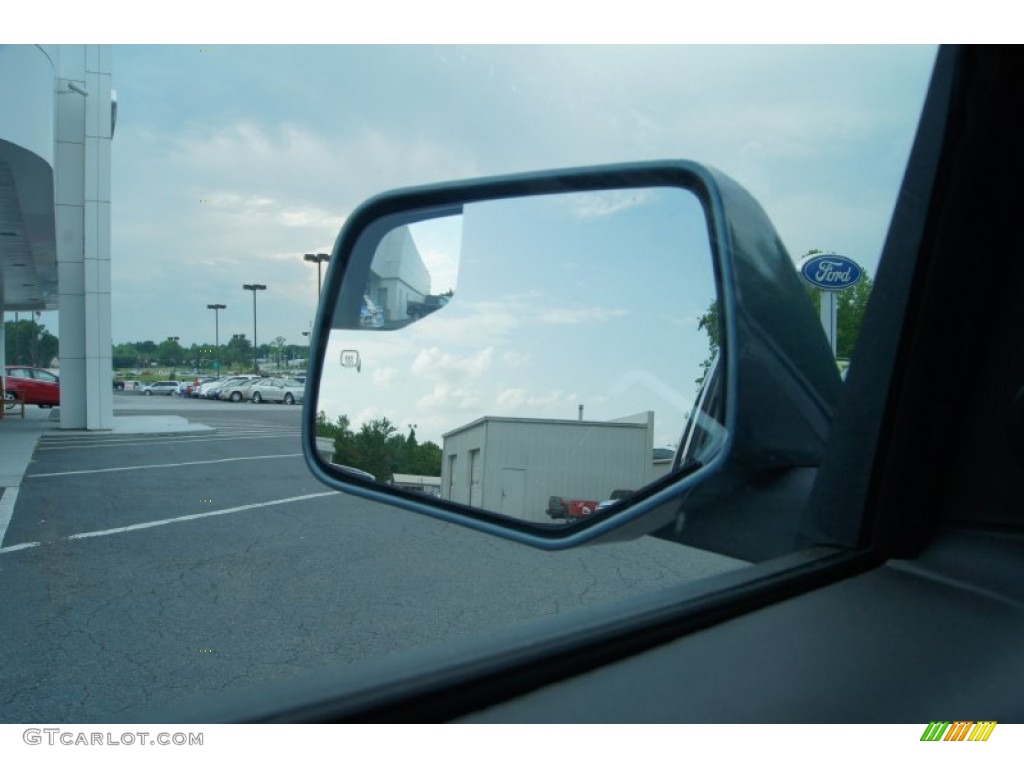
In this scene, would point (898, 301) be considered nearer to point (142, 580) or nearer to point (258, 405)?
point (142, 580)

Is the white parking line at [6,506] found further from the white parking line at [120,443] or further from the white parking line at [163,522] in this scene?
the white parking line at [120,443]

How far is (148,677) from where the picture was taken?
338 centimetres

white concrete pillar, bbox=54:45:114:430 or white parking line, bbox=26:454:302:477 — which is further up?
white concrete pillar, bbox=54:45:114:430

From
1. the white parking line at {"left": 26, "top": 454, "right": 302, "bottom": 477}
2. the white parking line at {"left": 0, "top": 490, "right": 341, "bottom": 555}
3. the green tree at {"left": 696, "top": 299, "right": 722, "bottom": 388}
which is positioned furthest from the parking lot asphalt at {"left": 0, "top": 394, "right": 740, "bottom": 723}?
the white parking line at {"left": 26, "top": 454, "right": 302, "bottom": 477}

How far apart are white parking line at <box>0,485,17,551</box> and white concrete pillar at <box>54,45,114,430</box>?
7.58 m

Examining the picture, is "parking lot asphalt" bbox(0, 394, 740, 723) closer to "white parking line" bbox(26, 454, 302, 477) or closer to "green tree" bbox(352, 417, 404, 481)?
"green tree" bbox(352, 417, 404, 481)

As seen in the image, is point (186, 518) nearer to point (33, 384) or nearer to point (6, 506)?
point (6, 506)

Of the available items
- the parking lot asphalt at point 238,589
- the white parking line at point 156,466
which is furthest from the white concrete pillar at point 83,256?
the parking lot asphalt at point 238,589

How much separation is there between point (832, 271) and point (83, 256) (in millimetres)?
20035

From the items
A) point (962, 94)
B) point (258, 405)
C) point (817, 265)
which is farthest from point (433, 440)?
point (258, 405)

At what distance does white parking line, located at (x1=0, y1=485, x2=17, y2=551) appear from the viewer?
682 centimetres

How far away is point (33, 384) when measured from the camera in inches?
1260

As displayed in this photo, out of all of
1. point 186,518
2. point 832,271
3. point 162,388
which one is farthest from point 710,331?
point 162,388

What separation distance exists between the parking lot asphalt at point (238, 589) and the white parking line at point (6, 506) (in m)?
0.08
